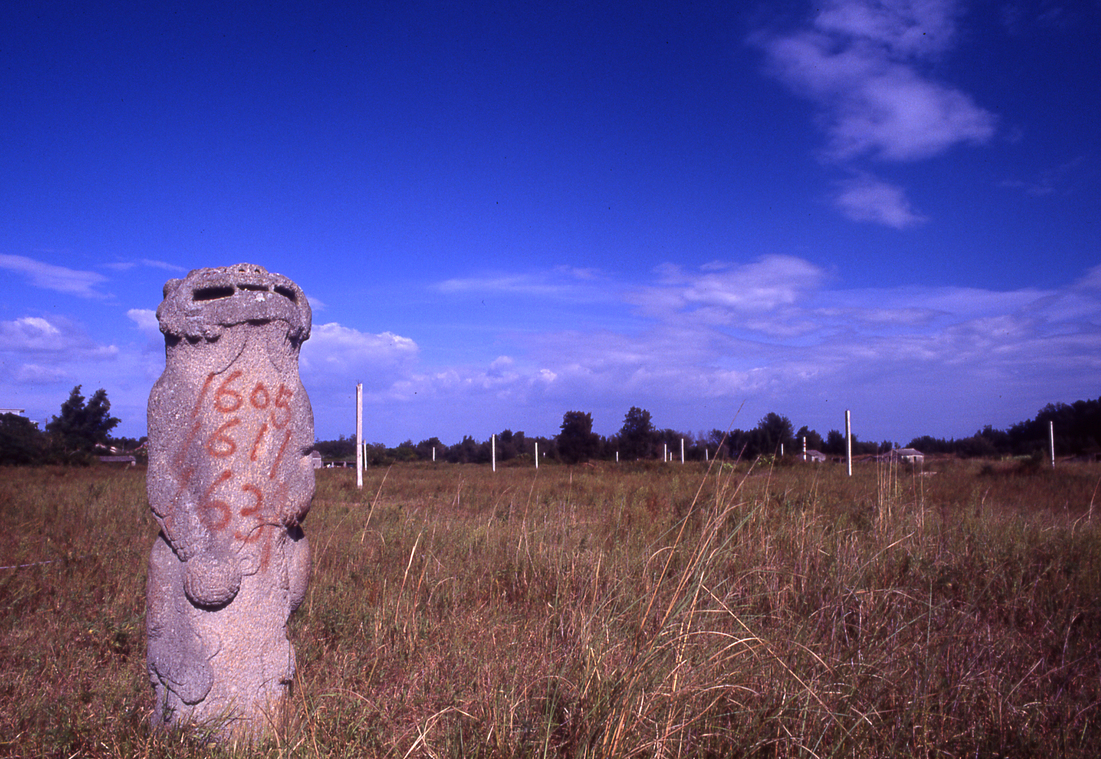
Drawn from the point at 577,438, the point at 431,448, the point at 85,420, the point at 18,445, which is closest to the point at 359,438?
the point at 18,445

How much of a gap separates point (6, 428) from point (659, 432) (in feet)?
75.6

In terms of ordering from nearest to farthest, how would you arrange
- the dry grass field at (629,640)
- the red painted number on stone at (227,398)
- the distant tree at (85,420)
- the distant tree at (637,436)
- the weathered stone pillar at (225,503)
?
1. the dry grass field at (629,640)
2. the weathered stone pillar at (225,503)
3. the red painted number on stone at (227,398)
4. the distant tree at (85,420)
5. the distant tree at (637,436)

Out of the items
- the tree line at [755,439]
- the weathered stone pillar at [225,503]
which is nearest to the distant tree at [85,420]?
the tree line at [755,439]

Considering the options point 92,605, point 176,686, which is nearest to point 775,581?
point 176,686

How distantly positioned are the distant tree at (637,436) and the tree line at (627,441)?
4 centimetres

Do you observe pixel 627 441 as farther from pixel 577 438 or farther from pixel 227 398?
pixel 227 398

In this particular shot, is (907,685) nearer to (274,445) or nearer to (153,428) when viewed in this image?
(274,445)

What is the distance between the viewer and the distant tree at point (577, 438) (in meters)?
28.8

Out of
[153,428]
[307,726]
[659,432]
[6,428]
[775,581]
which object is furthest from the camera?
[659,432]

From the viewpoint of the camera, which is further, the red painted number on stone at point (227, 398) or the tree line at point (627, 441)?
the tree line at point (627, 441)

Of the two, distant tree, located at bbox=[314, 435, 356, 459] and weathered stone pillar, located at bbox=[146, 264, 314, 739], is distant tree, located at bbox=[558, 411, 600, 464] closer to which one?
distant tree, located at bbox=[314, 435, 356, 459]

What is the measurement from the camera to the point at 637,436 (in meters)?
28.8

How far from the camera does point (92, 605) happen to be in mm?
4113

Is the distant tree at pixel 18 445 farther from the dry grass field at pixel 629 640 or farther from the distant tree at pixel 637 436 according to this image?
the distant tree at pixel 637 436
